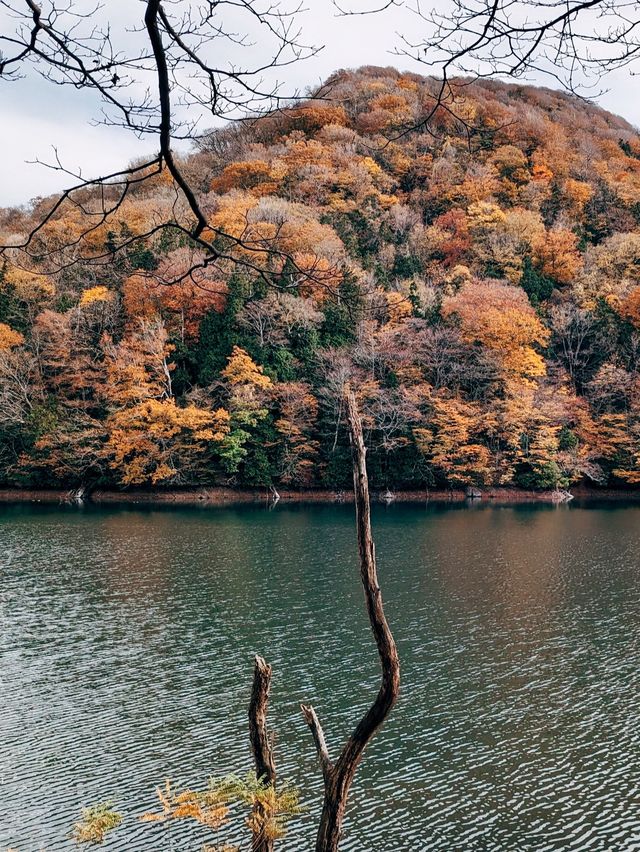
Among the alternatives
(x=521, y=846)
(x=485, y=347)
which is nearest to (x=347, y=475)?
(x=485, y=347)

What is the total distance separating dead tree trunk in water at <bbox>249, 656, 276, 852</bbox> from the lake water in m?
3.28

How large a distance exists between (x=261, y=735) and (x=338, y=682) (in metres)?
8.52

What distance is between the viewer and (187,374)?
42.6 m

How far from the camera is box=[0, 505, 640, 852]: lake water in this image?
9391 mm

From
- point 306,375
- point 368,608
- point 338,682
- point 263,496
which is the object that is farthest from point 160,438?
point 368,608

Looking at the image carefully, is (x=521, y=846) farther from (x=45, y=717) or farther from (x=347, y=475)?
(x=347, y=475)

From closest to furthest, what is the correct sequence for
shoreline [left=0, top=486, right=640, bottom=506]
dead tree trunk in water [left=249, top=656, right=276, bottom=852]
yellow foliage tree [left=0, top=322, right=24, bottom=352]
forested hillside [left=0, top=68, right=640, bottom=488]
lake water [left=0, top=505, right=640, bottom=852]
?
1. dead tree trunk in water [left=249, top=656, right=276, bottom=852]
2. lake water [left=0, top=505, right=640, bottom=852]
3. forested hillside [left=0, top=68, right=640, bottom=488]
4. shoreline [left=0, top=486, right=640, bottom=506]
5. yellow foliage tree [left=0, top=322, right=24, bottom=352]

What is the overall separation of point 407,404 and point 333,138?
1409 inches

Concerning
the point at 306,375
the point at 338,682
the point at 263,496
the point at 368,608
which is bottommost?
the point at 338,682

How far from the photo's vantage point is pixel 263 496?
41469 millimetres

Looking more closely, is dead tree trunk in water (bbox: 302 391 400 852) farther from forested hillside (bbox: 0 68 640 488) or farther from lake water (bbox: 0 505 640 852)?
forested hillside (bbox: 0 68 640 488)

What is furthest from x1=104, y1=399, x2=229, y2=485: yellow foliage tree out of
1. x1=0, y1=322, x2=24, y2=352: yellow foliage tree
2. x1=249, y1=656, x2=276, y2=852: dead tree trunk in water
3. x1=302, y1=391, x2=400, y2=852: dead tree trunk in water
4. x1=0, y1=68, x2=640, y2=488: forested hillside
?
x1=302, y1=391, x2=400, y2=852: dead tree trunk in water

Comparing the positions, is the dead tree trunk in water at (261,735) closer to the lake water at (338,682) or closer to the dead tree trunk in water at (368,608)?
the dead tree trunk in water at (368,608)

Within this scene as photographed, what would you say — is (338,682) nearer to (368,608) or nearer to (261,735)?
(261,735)
